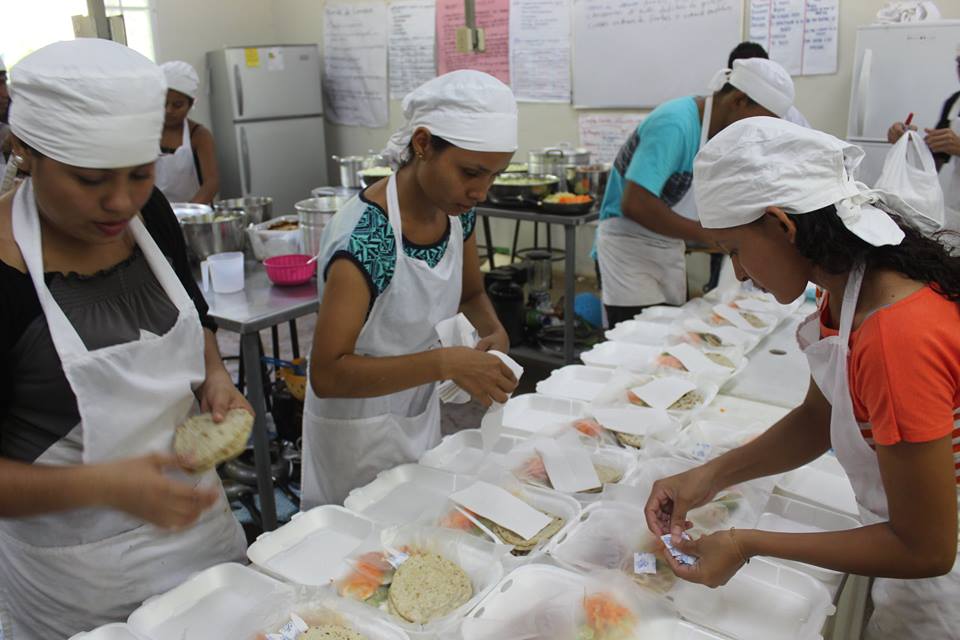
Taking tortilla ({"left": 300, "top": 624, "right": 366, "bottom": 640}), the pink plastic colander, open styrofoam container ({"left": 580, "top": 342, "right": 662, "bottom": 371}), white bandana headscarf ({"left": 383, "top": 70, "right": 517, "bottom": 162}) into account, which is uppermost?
white bandana headscarf ({"left": 383, "top": 70, "right": 517, "bottom": 162})

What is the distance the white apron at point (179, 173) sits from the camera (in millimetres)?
4039

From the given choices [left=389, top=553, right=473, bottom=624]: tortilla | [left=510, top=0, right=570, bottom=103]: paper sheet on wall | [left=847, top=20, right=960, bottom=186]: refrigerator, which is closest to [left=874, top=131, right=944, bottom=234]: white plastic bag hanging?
[left=847, top=20, right=960, bottom=186]: refrigerator

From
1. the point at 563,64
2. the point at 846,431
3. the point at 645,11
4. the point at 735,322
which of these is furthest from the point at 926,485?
the point at 563,64

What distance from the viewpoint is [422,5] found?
6.19m

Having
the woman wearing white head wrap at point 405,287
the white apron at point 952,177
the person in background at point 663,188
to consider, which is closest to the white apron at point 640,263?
the person in background at point 663,188

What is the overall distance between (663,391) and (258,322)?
4.49 ft

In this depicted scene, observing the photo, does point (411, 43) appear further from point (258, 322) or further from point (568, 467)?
point (568, 467)

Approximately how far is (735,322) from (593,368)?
A: 2.02ft

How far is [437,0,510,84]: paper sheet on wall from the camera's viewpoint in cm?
573

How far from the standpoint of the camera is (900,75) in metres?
3.78

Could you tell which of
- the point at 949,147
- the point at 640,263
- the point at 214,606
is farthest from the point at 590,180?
the point at 214,606

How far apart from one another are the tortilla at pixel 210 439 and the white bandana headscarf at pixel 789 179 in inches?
37.7

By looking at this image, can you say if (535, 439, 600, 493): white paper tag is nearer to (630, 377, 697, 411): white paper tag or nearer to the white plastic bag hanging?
(630, 377, 697, 411): white paper tag

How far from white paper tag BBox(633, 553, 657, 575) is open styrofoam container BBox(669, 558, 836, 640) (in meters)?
0.05
